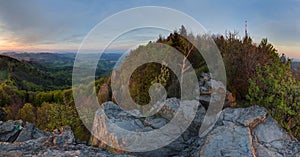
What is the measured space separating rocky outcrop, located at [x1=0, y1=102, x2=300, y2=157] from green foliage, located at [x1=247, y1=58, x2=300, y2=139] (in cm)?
106

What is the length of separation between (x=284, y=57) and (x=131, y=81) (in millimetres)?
6034

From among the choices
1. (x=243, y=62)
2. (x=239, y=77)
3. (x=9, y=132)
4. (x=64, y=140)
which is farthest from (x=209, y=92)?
(x=9, y=132)

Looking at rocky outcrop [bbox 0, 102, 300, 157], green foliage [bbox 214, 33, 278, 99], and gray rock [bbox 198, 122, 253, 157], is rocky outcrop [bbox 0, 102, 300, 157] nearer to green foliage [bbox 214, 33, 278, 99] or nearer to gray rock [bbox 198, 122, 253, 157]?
gray rock [bbox 198, 122, 253, 157]

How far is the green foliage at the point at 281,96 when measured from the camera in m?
6.34

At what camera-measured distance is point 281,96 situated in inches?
258

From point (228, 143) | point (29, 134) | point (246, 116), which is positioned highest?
point (246, 116)

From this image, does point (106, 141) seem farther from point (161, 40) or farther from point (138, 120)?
point (161, 40)

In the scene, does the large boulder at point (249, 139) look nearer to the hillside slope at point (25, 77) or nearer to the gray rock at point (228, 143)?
the gray rock at point (228, 143)

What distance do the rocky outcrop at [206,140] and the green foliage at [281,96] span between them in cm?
106

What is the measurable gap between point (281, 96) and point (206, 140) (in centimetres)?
288

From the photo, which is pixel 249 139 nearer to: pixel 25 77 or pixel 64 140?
pixel 64 140

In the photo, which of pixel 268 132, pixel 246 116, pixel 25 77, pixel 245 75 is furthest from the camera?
pixel 25 77

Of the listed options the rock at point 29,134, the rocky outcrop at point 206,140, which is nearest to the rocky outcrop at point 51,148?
the rocky outcrop at point 206,140

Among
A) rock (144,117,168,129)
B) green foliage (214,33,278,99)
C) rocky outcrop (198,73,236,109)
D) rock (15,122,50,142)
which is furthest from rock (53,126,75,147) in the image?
green foliage (214,33,278,99)
